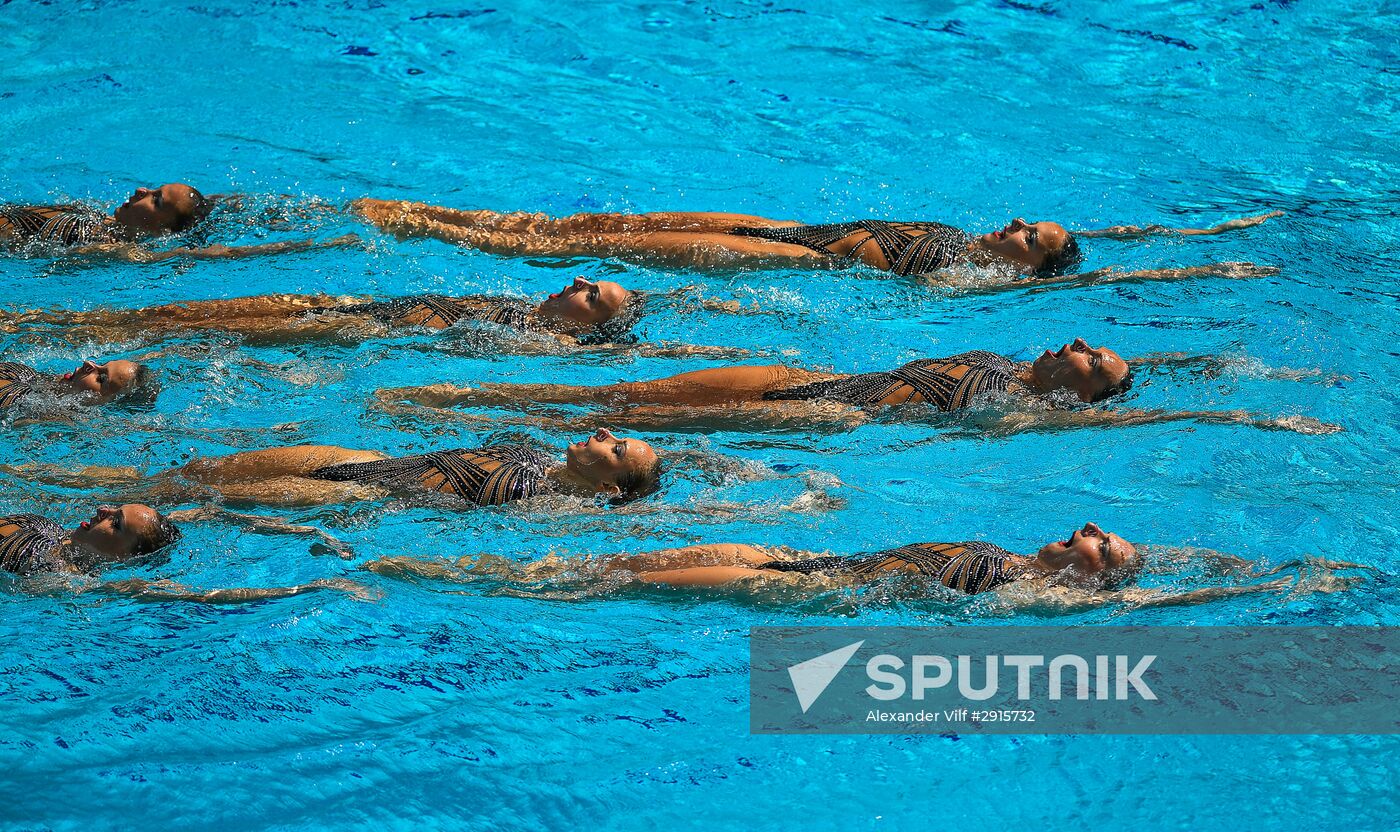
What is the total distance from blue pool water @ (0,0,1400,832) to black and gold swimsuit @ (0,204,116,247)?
0.18 meters

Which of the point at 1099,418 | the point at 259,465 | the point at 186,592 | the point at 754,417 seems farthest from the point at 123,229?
the point at 1099,418

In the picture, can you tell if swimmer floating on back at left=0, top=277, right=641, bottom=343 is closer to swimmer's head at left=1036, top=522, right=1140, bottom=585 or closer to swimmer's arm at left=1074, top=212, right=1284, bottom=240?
swimmer's head at left=1036, top=522, right=1140, bottom=585

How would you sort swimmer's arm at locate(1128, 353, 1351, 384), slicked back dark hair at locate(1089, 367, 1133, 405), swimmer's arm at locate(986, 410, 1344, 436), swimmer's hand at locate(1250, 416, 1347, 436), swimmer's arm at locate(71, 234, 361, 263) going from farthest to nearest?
1. swimmer's arm at locate(71, 234, 361, 263)
2. swimmer's arm at locate(1128, 353, 1351, 384)
3. slicked back dark hair at locate(1089, 367, 1133, 405)
4. swimmer's arm at locate(986, 410, 1344, 436)
5. swimmer's hand at locate(1250, 416, 1347, 436)

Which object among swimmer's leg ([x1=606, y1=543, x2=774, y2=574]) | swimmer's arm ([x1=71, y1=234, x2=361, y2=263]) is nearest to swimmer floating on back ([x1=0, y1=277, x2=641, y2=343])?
swimmer's arm ([x1=71, y1=234, x2=361, y2=263])

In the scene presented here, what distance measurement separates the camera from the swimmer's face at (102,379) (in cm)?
621

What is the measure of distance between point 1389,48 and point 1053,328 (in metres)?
5.86

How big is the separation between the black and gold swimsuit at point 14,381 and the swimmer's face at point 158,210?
5.03 feet

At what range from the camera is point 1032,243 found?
24.3 feet

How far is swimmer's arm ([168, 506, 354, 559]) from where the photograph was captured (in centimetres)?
532

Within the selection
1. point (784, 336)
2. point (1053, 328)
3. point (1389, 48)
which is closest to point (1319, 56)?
point (1389, 48)

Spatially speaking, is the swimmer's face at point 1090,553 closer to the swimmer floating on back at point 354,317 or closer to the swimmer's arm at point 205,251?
the swimmer floating on back at point 354,317

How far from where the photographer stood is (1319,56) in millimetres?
10891

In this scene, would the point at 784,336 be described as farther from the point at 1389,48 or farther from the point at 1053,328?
the point at 1389,48

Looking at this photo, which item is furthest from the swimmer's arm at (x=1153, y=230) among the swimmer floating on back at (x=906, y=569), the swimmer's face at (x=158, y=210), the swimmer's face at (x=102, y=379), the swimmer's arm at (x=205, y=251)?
the swimmer's face at (x=102, y=379)
